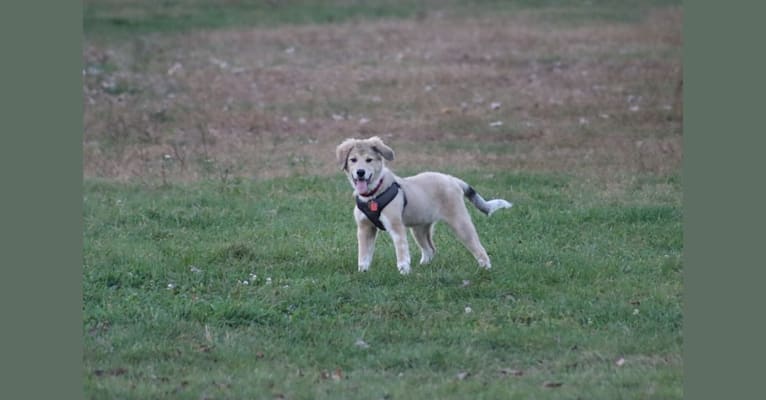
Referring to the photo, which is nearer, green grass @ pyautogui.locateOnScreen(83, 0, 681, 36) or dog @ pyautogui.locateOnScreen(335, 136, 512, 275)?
dog @ pyautogui.locateOnScreen(335, 136, 512, 275)

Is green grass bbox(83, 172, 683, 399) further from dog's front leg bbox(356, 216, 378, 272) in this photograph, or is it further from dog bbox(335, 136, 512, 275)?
dog bbox(335, 136, 512, 275)

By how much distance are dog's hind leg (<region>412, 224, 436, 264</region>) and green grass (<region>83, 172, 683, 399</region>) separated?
11cm

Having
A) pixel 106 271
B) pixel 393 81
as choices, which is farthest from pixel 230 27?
pixel 106 271

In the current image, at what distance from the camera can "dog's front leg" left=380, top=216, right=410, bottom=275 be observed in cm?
1020

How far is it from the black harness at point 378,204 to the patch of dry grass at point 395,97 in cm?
533

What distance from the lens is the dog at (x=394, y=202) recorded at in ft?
33.5

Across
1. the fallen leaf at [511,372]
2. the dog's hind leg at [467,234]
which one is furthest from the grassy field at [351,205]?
the dog's hind leg at [467,234]

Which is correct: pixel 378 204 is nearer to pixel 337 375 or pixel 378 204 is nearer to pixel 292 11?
pixel 337 375

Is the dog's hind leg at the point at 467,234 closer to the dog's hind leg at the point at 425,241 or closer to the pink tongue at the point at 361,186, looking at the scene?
the dog's hind leg at the point at 425,241

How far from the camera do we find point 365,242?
1048 cm

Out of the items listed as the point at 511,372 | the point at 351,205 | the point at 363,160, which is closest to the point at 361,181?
the point at 363,160

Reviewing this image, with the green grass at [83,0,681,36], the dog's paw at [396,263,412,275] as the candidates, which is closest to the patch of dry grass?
the green grass at [83,0,681,36]

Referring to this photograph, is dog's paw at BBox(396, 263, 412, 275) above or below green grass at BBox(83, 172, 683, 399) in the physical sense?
above

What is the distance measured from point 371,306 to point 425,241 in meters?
1.40
